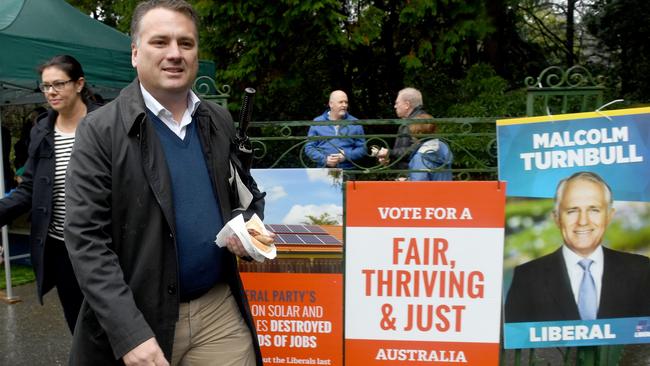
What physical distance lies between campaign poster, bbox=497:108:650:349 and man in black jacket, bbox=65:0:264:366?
1496 millimetres

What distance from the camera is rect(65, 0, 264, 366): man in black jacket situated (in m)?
1.85

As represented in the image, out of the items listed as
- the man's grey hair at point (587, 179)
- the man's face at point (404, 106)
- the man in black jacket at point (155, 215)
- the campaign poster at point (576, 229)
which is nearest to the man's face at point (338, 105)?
the man's face at point (404, 106)

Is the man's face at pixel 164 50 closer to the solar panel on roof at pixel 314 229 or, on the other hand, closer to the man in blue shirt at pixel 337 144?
the man in blue shirt at pixel 337 144

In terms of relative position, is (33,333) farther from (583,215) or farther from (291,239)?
(583,215)

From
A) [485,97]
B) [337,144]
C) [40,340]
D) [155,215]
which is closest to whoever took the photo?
[155,215]

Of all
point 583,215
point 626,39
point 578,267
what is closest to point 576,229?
point 583,215

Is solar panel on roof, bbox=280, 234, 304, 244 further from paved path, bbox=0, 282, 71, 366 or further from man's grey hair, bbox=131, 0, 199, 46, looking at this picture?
paved path, bbox=0, 282, 71, 366

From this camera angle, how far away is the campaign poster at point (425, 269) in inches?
119

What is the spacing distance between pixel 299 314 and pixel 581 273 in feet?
4.84

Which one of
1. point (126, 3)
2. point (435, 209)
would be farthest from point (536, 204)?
point (126, 3)

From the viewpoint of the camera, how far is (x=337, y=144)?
177 inches

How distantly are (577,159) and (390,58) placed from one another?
8011 millimetres

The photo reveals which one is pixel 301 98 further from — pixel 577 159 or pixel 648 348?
pixel 577 159

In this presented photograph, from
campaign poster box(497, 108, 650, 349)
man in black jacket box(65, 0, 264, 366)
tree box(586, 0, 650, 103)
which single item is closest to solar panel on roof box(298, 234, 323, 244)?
campaign poster box(497, 108, 650, 349)
